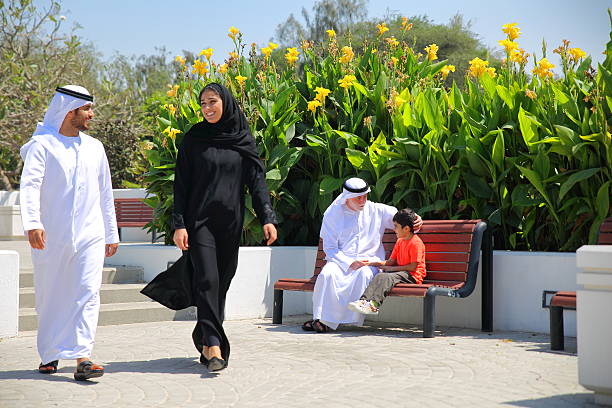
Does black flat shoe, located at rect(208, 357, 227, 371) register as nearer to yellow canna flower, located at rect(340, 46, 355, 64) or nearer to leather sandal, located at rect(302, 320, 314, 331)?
leather sandal, located at rect(302, 320, 314, 331)

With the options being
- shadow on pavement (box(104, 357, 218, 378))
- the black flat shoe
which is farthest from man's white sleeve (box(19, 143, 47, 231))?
the black flat shoe

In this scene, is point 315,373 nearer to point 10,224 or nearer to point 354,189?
point 354,189

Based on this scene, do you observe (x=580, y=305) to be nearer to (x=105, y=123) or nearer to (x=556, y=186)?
(x=556, y=186)

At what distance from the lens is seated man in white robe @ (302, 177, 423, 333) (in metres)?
8.23

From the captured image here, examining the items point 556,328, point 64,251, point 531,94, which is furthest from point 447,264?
point 64,251

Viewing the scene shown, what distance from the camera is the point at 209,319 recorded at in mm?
6180

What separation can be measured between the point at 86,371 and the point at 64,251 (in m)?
0.81

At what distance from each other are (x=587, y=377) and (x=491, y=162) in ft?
13.2

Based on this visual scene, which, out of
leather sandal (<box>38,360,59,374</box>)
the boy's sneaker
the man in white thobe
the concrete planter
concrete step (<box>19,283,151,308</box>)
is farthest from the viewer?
the concrete planter

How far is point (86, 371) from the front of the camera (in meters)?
5.74

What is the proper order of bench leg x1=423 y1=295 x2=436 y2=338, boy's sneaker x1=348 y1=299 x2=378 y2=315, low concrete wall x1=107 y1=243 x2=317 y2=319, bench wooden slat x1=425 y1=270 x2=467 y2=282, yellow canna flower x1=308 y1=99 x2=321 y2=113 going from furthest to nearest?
yellow canna flower x1=308 y1=99 x2=321 y2=113, low concrete wall x1=107 y1=243 x2=317 y2=319, bench wooden slat x1=425 y1=270 x2=467 y2=282, boy's sneaker x1=348 y1=299 x2=378 y2=315, bench leg x1=423 y1=295 x2=436 y2=338

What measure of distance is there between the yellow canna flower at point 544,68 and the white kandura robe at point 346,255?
6.23 ft

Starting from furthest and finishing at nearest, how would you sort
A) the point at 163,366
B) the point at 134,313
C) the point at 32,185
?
1. the point at 134,313
2. the point at 163,366
3. the point at 32,185

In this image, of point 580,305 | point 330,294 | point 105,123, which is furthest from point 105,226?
point 105,123
